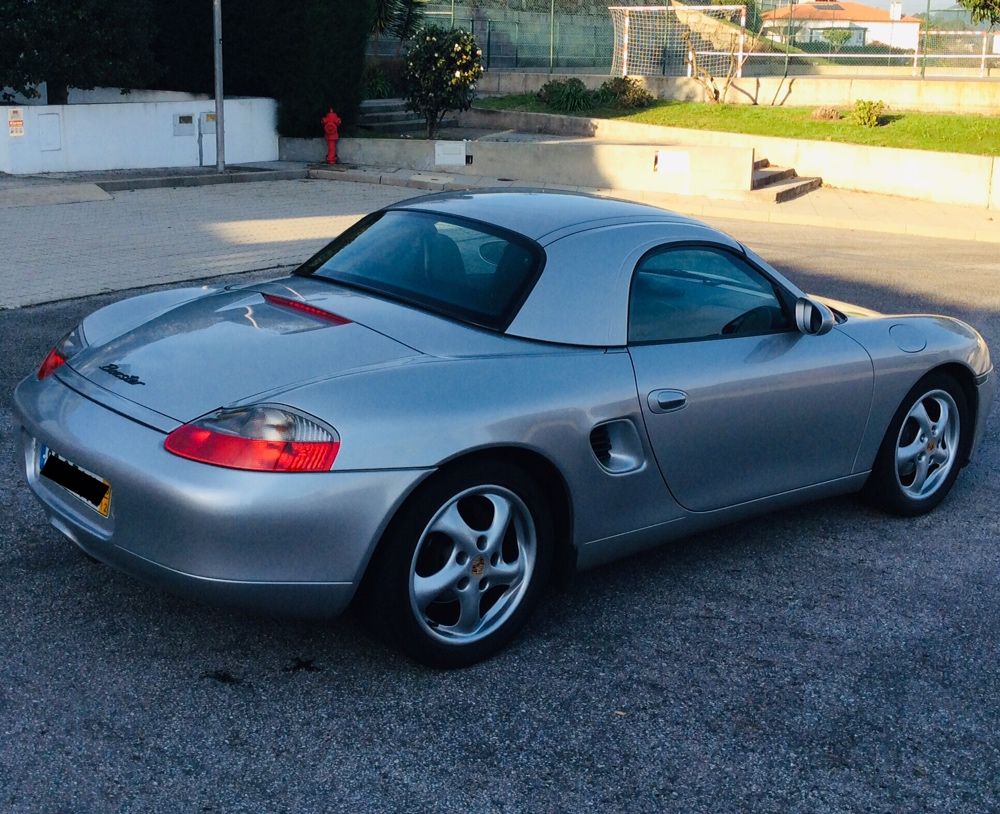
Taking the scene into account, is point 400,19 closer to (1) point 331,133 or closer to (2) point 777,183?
(1) point 331,133

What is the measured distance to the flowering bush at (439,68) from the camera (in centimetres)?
2412

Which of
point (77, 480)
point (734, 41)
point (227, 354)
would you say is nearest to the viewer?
point (77, 480)

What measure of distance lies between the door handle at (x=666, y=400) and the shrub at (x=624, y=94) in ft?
84.7

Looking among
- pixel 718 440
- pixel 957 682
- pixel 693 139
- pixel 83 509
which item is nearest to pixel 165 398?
pixel 83 509

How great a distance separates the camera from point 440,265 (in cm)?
455

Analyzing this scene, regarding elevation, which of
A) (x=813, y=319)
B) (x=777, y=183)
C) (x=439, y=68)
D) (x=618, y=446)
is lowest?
(x=618, y=446)

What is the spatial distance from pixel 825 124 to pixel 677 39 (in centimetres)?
773

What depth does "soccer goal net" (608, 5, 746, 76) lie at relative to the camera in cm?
3050

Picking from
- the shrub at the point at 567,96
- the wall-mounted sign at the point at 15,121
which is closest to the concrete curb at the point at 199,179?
the wall-mounted sign at the point at 15,121

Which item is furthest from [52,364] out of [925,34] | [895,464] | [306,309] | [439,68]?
[925,34]

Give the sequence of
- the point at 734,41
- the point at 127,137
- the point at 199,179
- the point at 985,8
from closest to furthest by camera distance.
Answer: the point at 199,179, the point at 127,137, the point at 985,8, the point at 734,41

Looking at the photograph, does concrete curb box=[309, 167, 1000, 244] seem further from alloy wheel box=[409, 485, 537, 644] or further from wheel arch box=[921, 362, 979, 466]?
alloy wheel box=[409, 485, 537, 644]

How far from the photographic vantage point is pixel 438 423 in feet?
12.1

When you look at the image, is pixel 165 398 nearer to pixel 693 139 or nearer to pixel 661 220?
pixel 661 220
